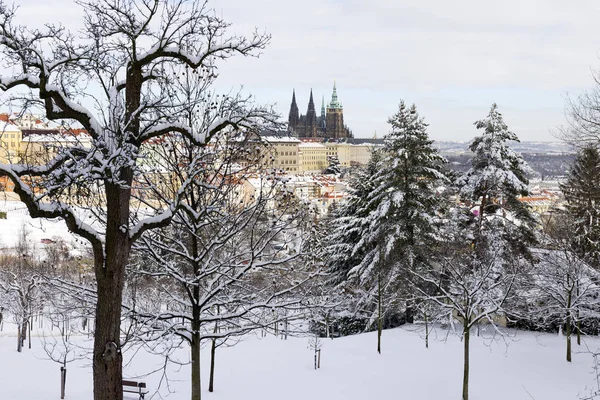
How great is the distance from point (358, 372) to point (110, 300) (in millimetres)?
10678

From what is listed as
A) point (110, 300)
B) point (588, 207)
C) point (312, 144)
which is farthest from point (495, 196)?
point (312, 144)

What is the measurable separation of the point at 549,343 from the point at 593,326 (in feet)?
6.38

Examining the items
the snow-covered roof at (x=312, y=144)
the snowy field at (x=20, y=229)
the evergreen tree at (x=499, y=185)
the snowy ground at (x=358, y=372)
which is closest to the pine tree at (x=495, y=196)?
the evergreen tree at (x=499, y=185)

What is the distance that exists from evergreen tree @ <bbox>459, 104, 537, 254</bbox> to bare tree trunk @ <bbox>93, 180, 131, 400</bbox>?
1678 centimetres

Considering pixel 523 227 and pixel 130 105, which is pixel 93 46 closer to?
pixel 130 105

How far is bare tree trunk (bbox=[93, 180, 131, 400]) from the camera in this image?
534cm

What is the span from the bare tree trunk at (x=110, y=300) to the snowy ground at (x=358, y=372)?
5.53 metres

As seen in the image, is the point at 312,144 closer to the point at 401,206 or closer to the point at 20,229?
the point at 20,229

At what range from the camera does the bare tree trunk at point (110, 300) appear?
17.5 feet

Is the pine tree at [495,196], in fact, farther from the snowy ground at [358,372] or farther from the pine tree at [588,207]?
the snowy ground at [358,372]

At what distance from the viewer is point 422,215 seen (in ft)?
68.1

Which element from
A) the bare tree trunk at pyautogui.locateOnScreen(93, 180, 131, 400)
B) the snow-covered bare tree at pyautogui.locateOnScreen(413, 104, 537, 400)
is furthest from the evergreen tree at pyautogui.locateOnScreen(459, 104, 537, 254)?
the bare tree trunk at pyautogui.locateOnScreen(93, 180, 131, 400)

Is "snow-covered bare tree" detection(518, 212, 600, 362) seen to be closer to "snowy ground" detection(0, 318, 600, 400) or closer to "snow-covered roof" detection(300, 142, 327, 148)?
"snowy ground" detection(0, 318, 600, 400)

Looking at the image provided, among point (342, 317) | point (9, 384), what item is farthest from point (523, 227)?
point (9, 384)
